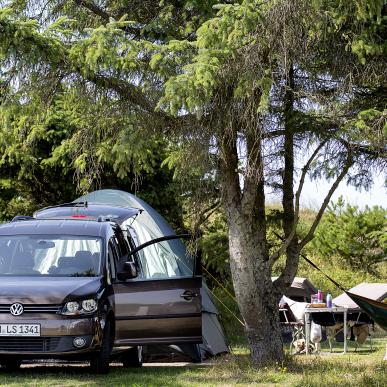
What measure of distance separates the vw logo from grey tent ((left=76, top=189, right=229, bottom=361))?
3.40 meters

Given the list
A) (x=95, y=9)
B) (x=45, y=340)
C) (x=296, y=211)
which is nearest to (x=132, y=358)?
(x=45, y=340)

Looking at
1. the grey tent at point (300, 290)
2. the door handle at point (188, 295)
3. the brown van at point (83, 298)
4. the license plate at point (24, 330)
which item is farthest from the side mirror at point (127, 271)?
the grey tent at point (300, 290)

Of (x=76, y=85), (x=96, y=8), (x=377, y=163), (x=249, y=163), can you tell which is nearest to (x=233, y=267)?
(x=249, y=163)

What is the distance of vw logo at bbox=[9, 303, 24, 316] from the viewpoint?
986cm

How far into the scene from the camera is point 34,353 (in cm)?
975

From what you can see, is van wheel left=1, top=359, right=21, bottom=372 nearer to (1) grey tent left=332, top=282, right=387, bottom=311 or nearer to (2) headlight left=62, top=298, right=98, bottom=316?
(2) headlight left=62, top=298, right=98, bottom=316

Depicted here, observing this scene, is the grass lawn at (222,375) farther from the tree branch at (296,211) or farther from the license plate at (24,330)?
the tree branch at (296,211)

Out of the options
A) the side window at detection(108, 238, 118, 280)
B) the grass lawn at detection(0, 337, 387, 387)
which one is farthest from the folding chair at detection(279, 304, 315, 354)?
the side window at detection(108, 238, 118, 280)

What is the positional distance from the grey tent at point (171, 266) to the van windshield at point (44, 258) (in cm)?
217

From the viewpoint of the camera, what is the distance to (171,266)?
13688 millimetres

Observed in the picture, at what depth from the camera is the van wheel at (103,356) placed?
33.8 ft

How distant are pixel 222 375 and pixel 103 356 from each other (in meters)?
1.39

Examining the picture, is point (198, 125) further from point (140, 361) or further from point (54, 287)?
point (140, 361)

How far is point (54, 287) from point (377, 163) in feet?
14.6
